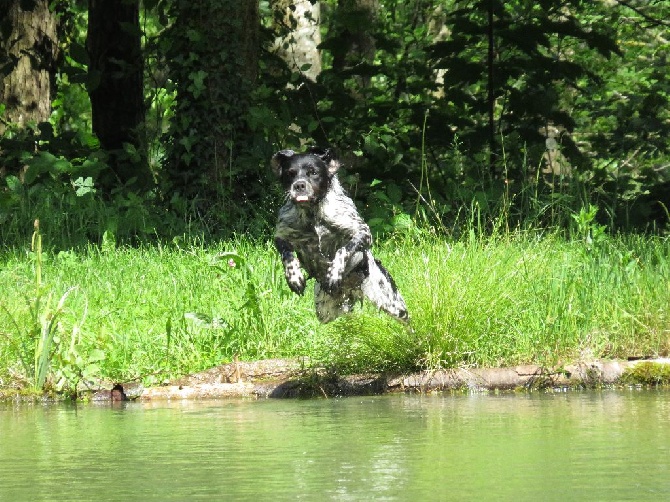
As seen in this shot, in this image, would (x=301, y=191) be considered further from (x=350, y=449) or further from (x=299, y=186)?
(x=350, y=449)

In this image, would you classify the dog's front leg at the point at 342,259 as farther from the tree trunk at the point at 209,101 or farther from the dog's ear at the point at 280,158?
the tree trunk at the point at 209,101

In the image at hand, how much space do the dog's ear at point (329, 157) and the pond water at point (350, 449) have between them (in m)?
1.54

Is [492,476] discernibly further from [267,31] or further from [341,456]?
[267,31]

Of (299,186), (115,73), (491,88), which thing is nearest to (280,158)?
(299,186)

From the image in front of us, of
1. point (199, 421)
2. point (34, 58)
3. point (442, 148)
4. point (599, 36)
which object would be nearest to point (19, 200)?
point (34, 58)

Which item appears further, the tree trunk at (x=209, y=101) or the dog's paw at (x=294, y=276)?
the tree trunk at (x=209, y=101)

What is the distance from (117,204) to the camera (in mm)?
14391

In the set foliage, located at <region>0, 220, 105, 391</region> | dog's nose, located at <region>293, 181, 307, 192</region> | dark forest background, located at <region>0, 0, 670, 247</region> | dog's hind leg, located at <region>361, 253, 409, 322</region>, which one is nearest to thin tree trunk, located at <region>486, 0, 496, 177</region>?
dark forest background, located at <region>0, 0, 670, 247</region>

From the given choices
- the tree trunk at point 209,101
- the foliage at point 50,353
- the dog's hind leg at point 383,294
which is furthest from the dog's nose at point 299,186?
the tree trunk at point 209,101

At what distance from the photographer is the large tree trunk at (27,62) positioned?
55.5ft

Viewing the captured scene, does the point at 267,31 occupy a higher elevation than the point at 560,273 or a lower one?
higher

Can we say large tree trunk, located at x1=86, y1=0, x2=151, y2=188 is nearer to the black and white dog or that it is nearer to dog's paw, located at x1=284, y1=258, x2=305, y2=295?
the black and white dog

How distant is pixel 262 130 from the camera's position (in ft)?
48.8

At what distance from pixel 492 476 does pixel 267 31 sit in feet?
40.2
